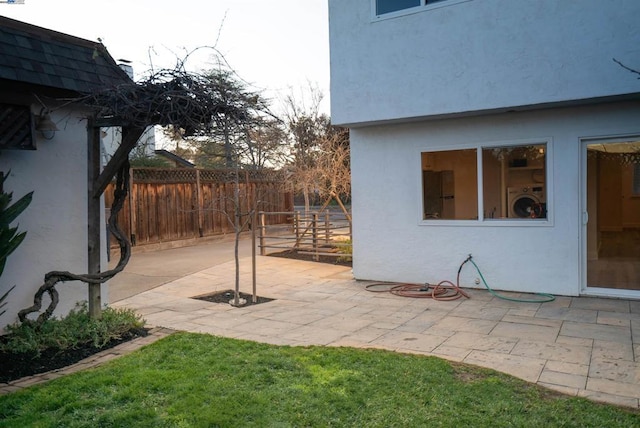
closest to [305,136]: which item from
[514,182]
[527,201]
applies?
[514,182]

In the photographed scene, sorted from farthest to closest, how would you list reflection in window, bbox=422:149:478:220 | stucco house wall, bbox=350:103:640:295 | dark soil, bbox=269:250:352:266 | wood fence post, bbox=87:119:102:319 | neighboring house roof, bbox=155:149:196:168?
1. neighboring house roof, bbox=155:149:196:168
2. dark soil, bbox=269:250:352:266
3. reflection in window, bbox=422:149:478:220
4. stucco house wall, bbox=350:103:640:295
5. wood fence post, bbox=87:119:102:319

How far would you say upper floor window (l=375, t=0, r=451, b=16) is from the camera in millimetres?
7395

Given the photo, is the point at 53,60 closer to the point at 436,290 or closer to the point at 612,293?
the point at 436,290

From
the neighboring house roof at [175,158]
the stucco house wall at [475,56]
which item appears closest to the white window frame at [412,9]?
the stucco house wall at [475,56]

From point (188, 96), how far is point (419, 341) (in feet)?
10.9

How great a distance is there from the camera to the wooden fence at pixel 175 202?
1291 cm

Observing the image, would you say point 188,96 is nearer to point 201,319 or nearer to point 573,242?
point 201,319

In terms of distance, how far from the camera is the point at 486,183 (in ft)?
24.8

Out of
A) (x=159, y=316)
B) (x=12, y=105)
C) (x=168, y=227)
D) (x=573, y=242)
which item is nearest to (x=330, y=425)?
(x=159, y=316)

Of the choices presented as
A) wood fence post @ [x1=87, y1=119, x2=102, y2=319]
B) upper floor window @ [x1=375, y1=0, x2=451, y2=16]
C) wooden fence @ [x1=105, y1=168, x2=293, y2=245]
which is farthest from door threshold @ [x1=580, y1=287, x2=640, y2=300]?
wooden fence @ [x1=105, y1=168, x2=293, y2=245]

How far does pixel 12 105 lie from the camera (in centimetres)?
505

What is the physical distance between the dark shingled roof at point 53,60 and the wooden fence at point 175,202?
6.03 meters

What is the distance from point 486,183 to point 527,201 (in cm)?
64

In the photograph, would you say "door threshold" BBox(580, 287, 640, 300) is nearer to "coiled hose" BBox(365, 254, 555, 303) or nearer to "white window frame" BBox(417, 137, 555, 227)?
"coiled hose" BBox(365, 254, 555, 303)
